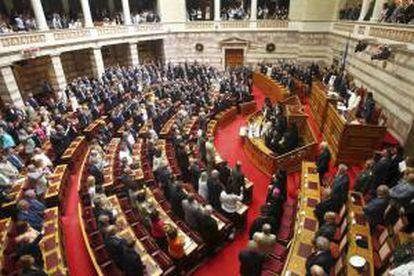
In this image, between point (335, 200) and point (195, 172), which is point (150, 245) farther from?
point (335, 200)

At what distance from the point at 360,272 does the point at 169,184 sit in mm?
4378

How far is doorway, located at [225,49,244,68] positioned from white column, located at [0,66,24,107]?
14889 millimetres

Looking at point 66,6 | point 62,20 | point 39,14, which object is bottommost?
point 62,20

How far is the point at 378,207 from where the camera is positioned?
538cm

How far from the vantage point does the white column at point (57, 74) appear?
1469cm

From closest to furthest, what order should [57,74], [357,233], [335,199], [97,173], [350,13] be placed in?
[357,233] → [335,199] → [97,173] → [57,74] → [350,13]

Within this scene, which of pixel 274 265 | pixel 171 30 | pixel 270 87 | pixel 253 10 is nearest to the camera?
pixel 274 265

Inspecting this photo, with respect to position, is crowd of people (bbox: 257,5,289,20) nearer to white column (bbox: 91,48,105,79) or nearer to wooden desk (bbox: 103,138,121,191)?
white column (bbox: 91,48,105,79)

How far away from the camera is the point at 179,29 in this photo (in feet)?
73.6

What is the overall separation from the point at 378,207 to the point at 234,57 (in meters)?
19.1

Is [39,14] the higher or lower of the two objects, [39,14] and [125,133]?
the higher

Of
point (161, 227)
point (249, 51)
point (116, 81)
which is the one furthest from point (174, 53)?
point (161, 227)

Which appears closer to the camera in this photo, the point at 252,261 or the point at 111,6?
the point at 252,261

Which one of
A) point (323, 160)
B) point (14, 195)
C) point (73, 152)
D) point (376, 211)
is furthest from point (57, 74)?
point (376, 211)
